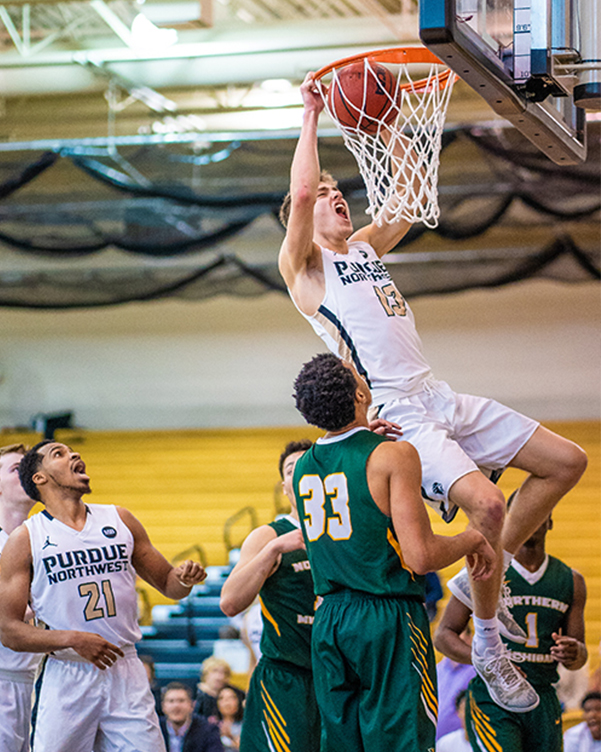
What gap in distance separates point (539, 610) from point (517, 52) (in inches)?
108

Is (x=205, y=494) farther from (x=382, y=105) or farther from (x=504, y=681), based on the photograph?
(x=382, y=105)

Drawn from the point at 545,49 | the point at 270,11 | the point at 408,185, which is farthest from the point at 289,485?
the point at 270,11

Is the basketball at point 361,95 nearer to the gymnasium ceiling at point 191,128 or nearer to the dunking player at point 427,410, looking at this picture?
the dunking player at point 427,410

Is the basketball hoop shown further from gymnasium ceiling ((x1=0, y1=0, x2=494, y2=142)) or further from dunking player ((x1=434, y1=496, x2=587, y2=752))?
gymnasium ceiling ((x1=0, y1=0, x2=494, y2=142))

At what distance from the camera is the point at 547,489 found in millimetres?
4133

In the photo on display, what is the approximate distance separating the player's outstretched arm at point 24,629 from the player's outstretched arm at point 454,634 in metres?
1.65

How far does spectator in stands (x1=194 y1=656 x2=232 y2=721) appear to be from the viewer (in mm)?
7938

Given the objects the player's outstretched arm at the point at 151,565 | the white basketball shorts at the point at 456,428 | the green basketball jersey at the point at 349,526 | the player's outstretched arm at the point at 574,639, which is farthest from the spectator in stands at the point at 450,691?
the green basketball jersey at the point at 349,526

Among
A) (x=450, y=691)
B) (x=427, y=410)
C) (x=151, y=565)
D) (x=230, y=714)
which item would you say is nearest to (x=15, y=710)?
(x=151, y=565)

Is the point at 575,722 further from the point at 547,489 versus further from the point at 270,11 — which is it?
the point at 270,11

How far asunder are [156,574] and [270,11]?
10036mm

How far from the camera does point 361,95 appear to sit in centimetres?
446

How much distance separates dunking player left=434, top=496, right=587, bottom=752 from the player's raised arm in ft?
6.17

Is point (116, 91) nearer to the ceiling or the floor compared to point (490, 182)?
nearer to the ceiling
